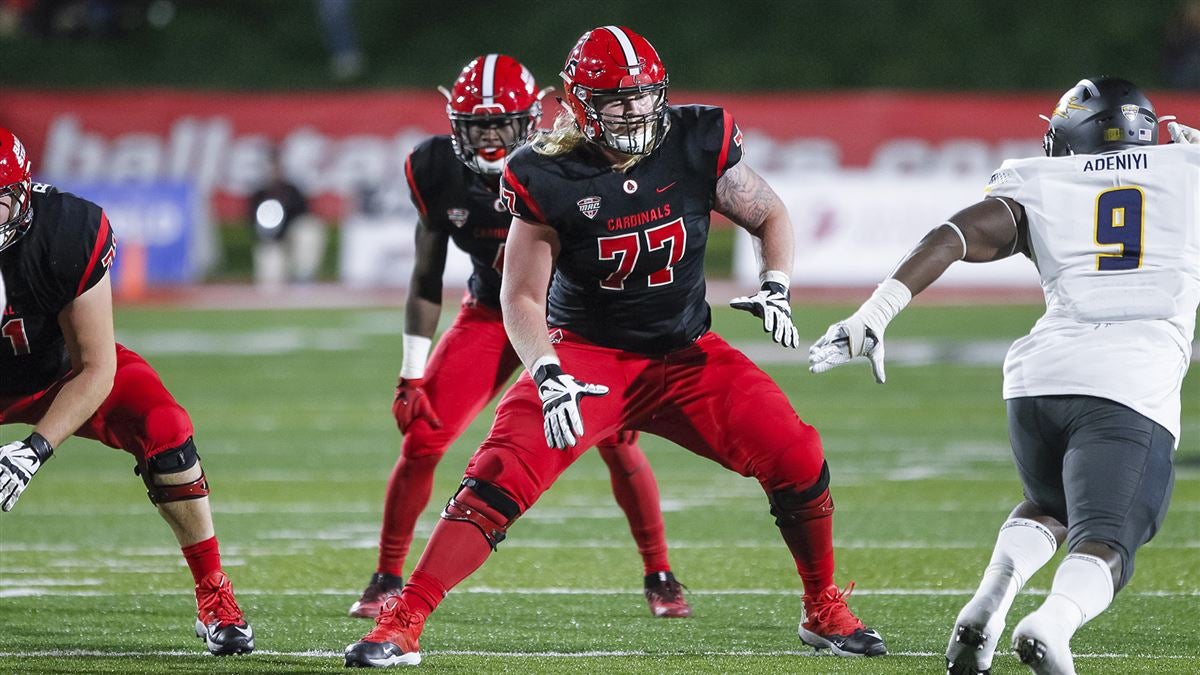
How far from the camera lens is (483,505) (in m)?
4.07

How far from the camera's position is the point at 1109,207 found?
369 centimetres

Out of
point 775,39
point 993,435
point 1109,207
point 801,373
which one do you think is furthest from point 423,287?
point 775,39

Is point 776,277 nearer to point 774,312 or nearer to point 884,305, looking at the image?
point 774,312

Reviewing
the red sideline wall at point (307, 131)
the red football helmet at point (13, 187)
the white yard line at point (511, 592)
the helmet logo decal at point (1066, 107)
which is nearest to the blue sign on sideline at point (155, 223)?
the red sideline wall at point (307, 131)

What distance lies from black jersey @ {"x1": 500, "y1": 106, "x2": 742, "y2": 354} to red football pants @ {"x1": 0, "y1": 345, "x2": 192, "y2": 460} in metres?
1.05

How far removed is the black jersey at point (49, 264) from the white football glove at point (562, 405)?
1.18 m

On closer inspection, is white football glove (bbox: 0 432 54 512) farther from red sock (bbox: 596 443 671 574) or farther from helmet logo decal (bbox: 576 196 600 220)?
Answer: red sock (bbox: 596 443 671 574)

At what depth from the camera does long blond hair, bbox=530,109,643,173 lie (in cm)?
428

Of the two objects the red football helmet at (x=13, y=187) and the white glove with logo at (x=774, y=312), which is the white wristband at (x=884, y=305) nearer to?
the white glove with logo at (x=774, y=312)

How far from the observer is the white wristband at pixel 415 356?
17.1 feet

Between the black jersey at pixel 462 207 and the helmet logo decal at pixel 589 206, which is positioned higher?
the helmet logo decal at pixel 589 206

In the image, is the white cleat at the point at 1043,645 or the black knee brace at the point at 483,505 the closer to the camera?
the white cleat at the point at 1043,645

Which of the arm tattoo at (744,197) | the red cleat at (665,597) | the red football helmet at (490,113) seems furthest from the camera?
the red football helmet at (490,113)

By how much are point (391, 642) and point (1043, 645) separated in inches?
61.4
